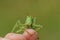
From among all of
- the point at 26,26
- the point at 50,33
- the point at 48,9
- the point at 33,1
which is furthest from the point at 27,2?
the point at 26,26

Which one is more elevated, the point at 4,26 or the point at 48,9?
the point at 48,9

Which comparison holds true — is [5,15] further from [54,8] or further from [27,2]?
[54,8]

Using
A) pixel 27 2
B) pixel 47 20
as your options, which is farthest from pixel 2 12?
pixel 47 20

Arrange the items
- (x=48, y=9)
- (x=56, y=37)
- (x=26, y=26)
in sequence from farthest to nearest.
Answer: (x=48, y=9) < (x=56, y=37) < (x=26, y=26)

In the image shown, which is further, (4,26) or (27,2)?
(27,2)

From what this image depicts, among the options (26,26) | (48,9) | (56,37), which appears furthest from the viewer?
(48,9)

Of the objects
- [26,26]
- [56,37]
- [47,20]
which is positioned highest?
[47,20]
